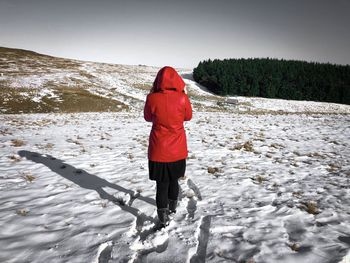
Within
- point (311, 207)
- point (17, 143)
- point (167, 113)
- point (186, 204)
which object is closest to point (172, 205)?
point (186, 204)

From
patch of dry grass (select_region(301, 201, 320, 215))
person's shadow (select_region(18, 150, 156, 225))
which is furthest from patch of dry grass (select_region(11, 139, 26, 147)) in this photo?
patch of dry grass (select_region(301, 201, 320, 215))

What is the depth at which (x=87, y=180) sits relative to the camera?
712 cm

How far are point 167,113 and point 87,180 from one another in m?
4.23

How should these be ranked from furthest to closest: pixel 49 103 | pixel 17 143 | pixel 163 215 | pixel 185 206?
pixel 49 103, pixel 17 143, pixel 185 206, pixel 163 215

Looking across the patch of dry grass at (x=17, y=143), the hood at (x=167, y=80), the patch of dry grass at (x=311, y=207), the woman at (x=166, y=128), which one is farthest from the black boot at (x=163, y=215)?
the patch of dry grass at (x=17, y=143)

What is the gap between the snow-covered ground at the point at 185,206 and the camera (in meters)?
3.96

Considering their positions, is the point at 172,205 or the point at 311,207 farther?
the point at 311,207

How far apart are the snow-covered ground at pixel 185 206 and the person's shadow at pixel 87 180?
0.03 m

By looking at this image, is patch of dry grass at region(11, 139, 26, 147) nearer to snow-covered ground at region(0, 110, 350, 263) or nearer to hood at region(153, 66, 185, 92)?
snow-covered ground at region(0, 110, 350, 263)

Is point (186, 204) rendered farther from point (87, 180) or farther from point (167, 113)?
point (87, 180)

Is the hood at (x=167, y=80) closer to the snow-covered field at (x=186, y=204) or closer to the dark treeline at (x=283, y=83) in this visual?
the snow-covered field at (x=186, y=204)

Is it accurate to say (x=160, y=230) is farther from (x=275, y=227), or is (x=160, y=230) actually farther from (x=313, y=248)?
(x=313, y=248)

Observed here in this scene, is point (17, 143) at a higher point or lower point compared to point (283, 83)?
lower

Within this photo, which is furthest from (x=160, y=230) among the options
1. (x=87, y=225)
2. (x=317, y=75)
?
(x=317, y=75)
